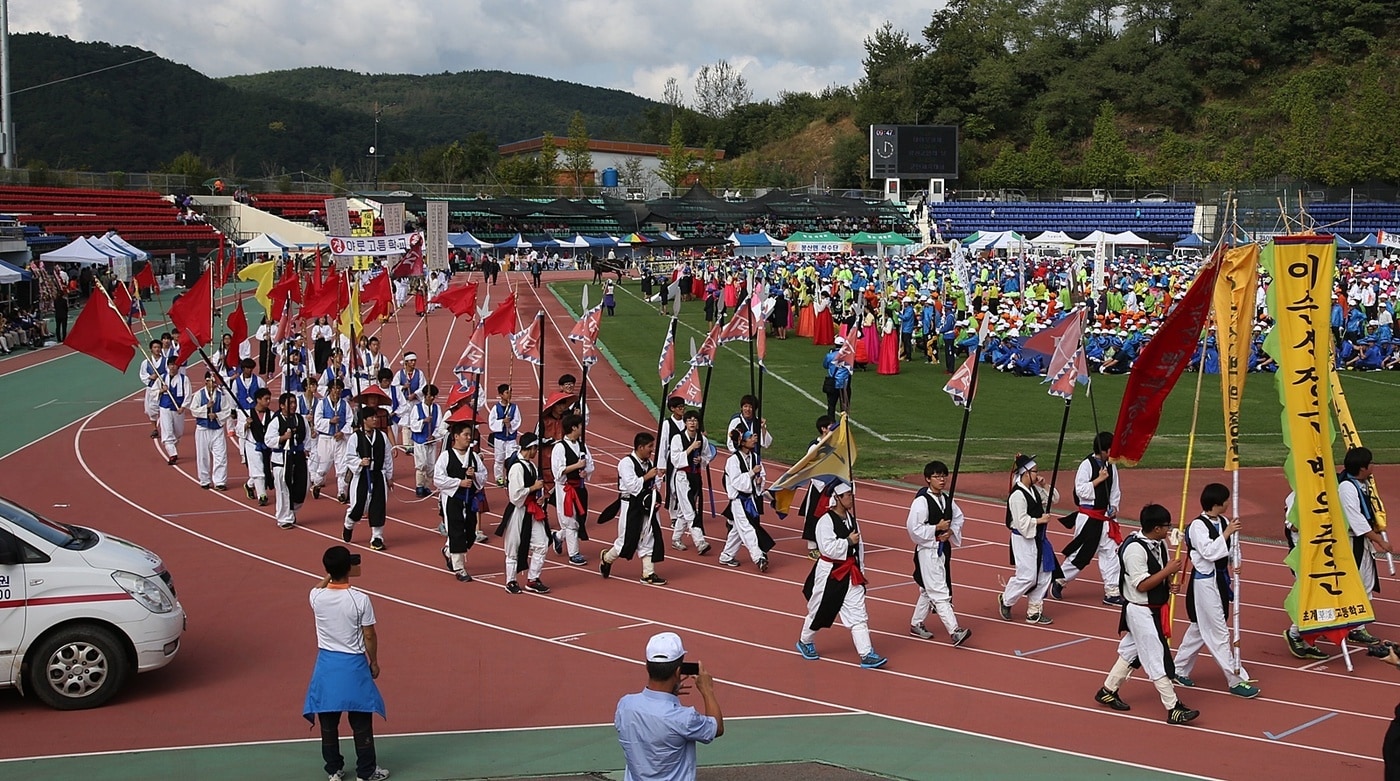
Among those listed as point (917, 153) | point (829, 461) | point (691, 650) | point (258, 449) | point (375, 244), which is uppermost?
point (917, 153)

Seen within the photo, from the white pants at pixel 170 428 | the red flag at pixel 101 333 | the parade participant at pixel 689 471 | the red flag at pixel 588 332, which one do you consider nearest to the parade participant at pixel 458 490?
the parade participant at pixel 689 471

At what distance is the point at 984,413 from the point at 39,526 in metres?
18.2

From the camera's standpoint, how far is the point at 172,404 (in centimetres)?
2053

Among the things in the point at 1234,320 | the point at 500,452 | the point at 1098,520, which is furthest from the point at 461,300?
the point at 1234,320

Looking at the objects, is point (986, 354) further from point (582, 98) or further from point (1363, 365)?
point (582, 98)

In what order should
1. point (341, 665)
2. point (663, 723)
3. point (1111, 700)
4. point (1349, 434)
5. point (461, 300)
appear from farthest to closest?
point (461, 300), point (1349, 434), point (1111, 700), point (341, 665), point (663, 723)

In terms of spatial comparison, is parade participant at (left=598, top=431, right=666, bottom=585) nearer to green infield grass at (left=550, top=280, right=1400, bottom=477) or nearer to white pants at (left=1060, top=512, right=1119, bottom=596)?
white pants at (left=1060, top=512, right=1119, bottom=596)

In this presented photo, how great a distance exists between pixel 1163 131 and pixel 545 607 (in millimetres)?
92212

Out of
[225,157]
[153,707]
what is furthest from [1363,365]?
[225,157]

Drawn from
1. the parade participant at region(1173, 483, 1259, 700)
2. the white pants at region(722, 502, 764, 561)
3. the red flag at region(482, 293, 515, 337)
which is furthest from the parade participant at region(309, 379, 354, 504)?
the parade participant at region(1173, 483, 1259, 700)

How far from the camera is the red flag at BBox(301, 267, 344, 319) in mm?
22438

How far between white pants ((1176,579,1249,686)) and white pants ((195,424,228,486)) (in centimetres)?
1334

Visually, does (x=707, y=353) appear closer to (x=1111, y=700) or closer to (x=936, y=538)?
(x=936, y=538)

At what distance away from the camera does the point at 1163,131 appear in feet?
315
